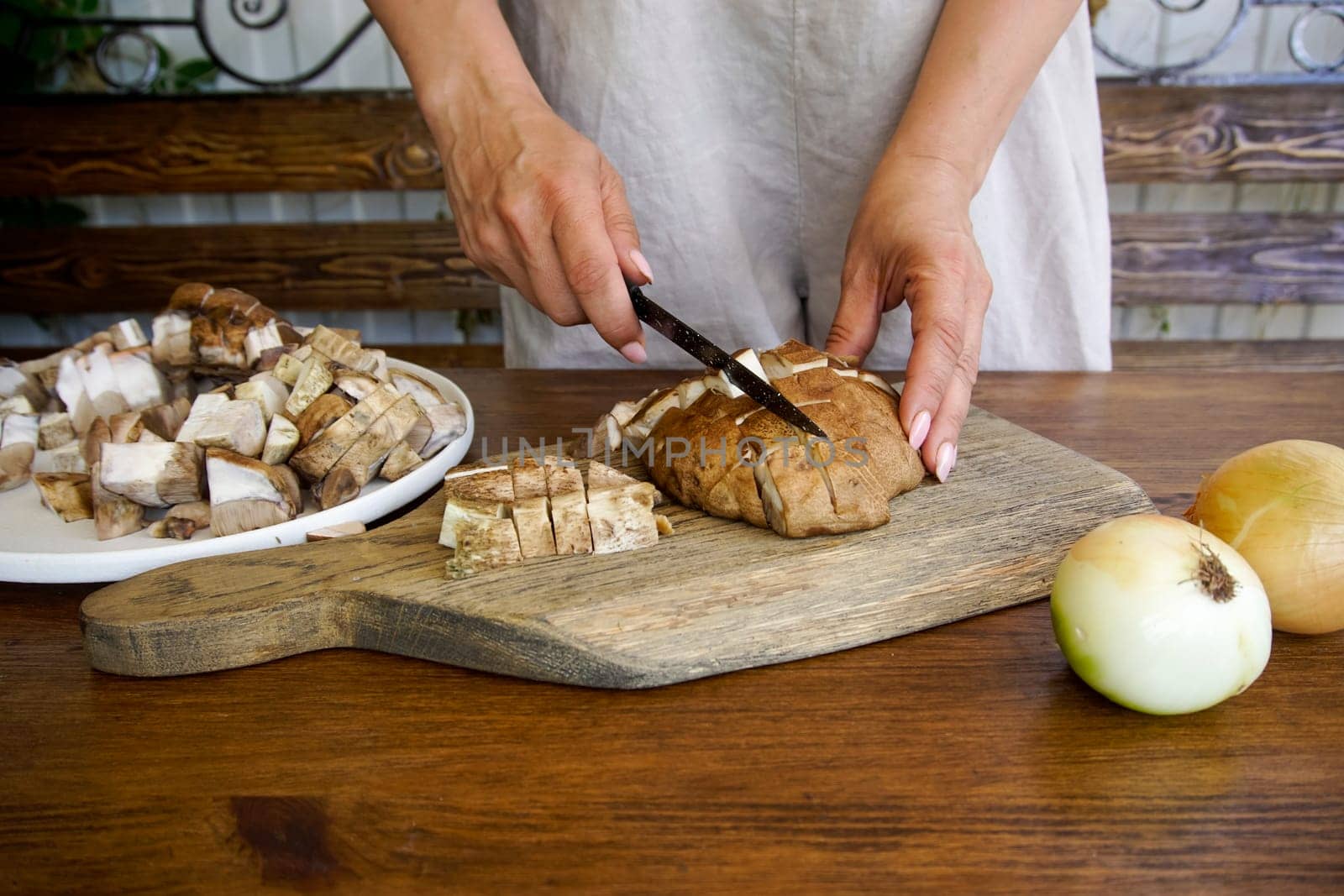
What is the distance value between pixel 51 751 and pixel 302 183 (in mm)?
3999

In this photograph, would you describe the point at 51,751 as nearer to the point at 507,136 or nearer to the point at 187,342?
the point at 187,342

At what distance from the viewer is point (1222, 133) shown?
441 centimetres

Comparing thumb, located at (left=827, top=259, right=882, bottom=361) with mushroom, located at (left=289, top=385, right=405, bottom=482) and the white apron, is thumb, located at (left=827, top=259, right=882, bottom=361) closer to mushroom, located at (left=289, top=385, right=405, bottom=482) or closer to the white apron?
the white apron

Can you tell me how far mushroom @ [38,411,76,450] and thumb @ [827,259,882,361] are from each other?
142 centimetres

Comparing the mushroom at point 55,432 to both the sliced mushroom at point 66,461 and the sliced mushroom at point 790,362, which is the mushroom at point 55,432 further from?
the sliced mushroom at point 790,362

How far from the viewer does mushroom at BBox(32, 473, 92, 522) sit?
1641 mm

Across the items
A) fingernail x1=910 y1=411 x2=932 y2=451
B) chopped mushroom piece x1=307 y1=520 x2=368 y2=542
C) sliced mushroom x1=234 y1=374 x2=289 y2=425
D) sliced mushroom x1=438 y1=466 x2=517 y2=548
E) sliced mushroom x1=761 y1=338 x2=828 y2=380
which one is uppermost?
sliced mushroom x1=761 y1=338 x2=828 y2=380

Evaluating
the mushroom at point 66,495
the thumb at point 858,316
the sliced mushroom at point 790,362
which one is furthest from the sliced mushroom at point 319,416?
the thumb at point 858,316

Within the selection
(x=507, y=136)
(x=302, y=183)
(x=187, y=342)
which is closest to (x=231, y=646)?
(x=187, y=342)

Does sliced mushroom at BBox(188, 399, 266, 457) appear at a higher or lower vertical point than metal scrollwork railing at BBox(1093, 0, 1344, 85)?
lower

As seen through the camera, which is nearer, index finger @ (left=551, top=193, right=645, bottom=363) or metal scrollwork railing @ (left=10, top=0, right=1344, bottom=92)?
index finger @ (left=551, top=193, right=645, bottom=363)

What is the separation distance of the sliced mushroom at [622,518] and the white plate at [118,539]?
1.40 feet

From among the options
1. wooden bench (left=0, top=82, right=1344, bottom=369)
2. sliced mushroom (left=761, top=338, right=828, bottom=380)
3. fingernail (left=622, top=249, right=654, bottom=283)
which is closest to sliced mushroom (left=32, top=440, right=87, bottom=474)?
fingernail (left=622, top=249, right=654, bottom=283)

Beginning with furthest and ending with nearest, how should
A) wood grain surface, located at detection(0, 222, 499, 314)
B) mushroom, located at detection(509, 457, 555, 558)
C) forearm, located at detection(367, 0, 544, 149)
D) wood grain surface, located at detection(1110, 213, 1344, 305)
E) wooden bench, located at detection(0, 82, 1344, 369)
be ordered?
1. wood grain surface, located at detection(0, 222, 499, 314)
2. wood grain surface, located at detection(1110, 213, 1344, 305)
3. wooden bench, located at detection(0, 82, 1344, 369)
4. forearm, located at detection(367, 0, 544, 149)
5. mushroom, located at detection(509, 457, 555, 558)
